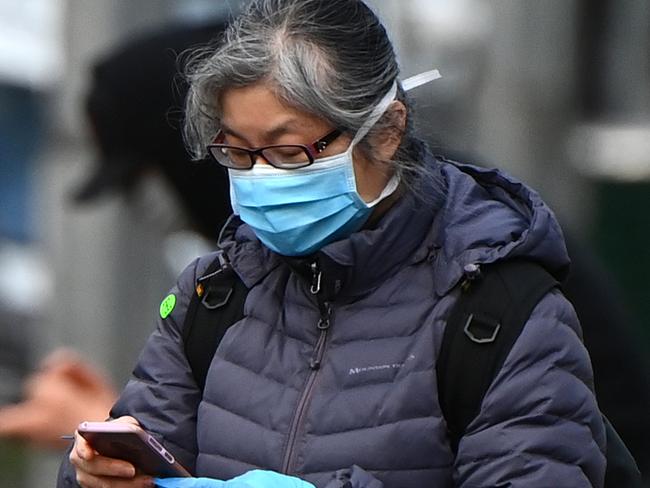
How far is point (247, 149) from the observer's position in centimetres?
301

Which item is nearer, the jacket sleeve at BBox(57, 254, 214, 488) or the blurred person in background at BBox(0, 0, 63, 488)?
the jacket sleeve at BBox(57, 254, 214, 488)

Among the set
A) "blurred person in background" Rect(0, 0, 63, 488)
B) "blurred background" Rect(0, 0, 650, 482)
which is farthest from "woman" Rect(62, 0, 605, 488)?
"blurred person in background" Rect(0, 0, 63, 488)

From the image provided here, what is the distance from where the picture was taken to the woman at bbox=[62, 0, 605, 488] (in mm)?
2840

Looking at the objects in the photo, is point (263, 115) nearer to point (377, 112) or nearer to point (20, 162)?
point (377, 112)

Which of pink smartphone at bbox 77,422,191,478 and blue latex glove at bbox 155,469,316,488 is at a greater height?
pink smartphone at bbox 77,422,191,478

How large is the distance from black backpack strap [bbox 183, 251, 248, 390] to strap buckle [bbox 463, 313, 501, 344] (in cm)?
42

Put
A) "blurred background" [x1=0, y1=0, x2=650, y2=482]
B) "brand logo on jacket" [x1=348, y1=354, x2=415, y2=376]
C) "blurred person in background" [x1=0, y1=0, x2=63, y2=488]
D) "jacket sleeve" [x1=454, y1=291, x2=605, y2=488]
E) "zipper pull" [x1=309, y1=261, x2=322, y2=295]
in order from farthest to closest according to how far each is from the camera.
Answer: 1. "blurred person in background" [x1=0, y1=0, x2=63, y2=488]
2. "blurred background" [x1=0, y1=0, x2=650, y2=482]
3. "zipper pull" [x1=309, y1=261, x2=322, y2=295]
4. "brand logo on jacket" [x1=348, y1=354, x2=415, y2=376]
5. "jacket sleeve" [x1=454, y1=291, x2=605, y2=488]

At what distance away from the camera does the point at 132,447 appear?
9.56 ft

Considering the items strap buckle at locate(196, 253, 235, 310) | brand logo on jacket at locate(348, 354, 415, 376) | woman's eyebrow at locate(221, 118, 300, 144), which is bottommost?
brand logo on jacket at locate(348, 354, 415, 376)

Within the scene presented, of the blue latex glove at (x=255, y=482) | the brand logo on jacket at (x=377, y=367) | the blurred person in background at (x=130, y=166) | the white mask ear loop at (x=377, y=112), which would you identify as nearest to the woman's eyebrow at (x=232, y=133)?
the white mask ear loop at (x=377, y=112)

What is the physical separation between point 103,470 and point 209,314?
0.32 meters

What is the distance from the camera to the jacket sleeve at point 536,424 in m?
2.80

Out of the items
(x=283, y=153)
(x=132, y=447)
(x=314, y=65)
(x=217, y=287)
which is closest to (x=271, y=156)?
(x=283, y=153)

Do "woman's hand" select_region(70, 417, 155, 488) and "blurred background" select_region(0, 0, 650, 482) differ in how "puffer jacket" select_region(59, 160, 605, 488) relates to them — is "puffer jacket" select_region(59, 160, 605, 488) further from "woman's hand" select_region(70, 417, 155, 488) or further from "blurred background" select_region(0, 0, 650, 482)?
"blurred background" select_region(0, 0, 650, 482)
